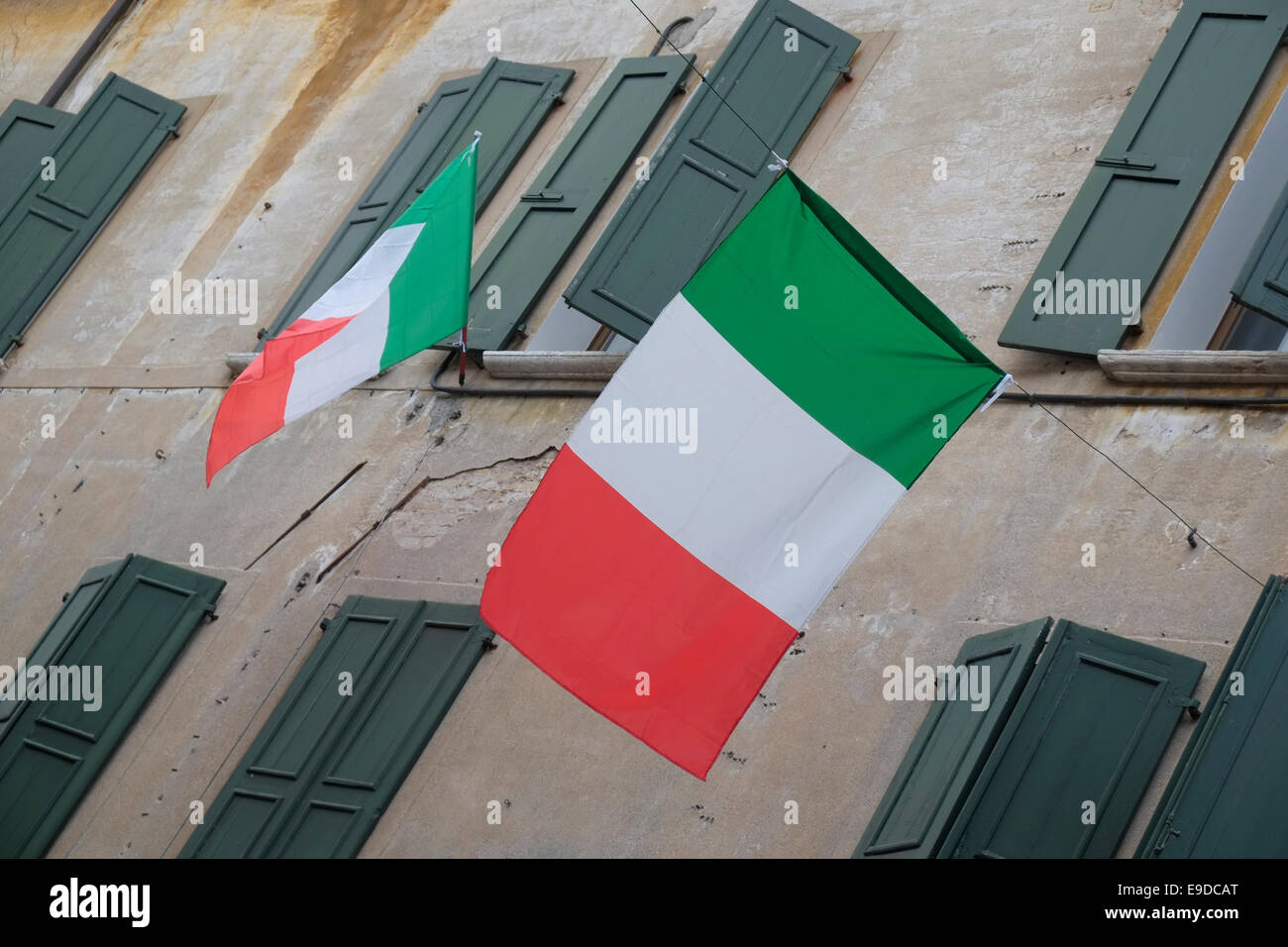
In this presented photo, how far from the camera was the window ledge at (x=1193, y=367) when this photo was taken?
752cm

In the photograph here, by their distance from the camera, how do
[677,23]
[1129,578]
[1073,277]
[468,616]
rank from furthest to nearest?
[677,23]
[468,616]
[1073,277]
[1129,578]

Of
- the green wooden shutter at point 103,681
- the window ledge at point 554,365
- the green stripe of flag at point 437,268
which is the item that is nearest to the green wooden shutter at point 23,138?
the green wooden shutter at point 103,681

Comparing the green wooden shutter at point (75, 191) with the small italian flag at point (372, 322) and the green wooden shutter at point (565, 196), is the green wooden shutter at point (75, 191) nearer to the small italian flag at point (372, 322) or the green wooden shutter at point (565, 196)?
the green wooden shutter at point (565, 196)

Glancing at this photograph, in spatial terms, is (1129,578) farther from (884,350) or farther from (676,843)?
(676,843)

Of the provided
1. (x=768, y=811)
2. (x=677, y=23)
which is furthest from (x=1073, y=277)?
(x=677, y=23)

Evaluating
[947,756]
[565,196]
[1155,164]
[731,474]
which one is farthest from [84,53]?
[947,756]

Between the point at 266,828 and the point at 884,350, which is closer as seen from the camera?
the point at 884,350

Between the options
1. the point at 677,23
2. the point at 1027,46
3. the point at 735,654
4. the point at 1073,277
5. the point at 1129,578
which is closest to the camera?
the point at 735,654

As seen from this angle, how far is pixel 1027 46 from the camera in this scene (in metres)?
9.70

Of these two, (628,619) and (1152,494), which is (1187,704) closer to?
(1152,494)

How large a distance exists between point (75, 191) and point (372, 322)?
16.6 ft

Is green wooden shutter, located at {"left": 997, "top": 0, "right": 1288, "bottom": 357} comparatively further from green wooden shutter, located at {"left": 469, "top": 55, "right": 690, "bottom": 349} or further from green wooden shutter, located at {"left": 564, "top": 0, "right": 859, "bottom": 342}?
green wooden shutter, located at {"left": 469, "top": 55, "right": 690, "bottom": 349}

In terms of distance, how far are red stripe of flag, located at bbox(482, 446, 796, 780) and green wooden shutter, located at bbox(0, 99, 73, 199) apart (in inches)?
304

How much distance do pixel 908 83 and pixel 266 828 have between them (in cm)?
504
